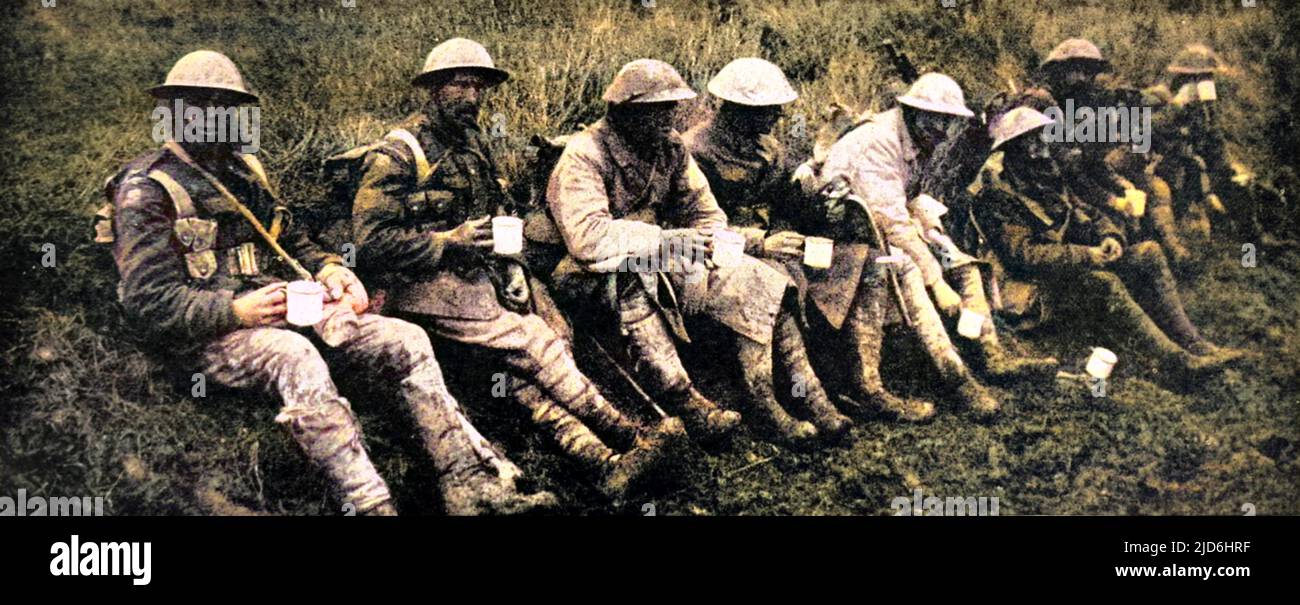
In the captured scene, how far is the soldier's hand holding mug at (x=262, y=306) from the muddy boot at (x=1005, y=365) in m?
3.99

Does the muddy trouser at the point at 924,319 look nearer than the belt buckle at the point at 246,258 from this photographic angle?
No

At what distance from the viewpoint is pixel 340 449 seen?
6.34 metres

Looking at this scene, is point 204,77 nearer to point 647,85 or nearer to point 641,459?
point 647,85

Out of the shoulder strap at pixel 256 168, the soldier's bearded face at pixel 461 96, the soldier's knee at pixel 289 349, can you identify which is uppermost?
the soldier's bearded face at pixel 461 96

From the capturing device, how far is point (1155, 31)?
793cm

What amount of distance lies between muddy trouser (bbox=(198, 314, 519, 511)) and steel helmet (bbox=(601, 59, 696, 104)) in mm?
1698

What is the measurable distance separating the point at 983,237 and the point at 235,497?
452 centimetres

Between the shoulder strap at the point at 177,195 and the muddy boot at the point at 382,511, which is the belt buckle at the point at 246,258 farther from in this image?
the muddy boot at the point at 382,511

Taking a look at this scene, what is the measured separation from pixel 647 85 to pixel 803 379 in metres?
1.87

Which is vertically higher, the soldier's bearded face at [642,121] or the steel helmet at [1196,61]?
the steel helmet at [1196,61]

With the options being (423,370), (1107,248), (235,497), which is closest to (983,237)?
(1107,248)

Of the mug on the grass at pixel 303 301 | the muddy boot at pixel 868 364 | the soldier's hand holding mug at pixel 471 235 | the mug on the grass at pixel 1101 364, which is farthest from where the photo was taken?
the mug on the grass at pixel 1101 364

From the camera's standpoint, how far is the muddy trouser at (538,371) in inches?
260

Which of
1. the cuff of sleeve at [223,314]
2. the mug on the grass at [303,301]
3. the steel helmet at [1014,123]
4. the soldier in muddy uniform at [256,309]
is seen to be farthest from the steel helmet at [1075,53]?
the cuff of sleeve at [223,314]
